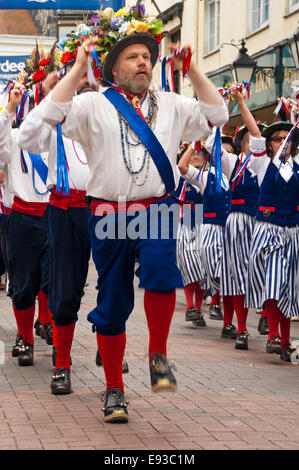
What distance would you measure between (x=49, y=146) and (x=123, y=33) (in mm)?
842

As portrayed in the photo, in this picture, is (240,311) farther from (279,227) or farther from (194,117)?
(194,117)

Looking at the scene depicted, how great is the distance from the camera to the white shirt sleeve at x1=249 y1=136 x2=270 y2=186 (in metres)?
7.42

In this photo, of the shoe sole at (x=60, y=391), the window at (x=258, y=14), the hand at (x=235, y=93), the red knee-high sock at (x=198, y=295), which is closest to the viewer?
the shoe sole at (x=60, y=391)

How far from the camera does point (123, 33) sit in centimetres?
514

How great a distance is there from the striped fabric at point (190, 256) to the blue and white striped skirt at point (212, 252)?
18cm

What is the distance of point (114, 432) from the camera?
473cm

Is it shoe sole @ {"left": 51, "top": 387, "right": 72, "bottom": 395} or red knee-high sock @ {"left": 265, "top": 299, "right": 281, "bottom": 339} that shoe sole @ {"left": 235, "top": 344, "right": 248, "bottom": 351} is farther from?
shoe sole @ {"left": 51, "top": 387, "right": 72, "bottom": 395}

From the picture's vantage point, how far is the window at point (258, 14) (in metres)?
18.5

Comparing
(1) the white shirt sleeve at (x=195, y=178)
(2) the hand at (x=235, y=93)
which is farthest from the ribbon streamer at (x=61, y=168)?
(1) the white shirt sleeve at (x=195, y=178)

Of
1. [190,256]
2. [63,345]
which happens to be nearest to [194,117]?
[63,345]

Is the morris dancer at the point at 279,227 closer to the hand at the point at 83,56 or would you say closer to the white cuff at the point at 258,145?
the white cuff at the point at 258,145

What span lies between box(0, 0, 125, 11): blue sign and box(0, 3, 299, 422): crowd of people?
161 inches

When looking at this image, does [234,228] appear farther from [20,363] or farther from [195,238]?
[20,363]

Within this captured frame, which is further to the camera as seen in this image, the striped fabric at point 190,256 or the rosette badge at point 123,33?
the striped fabric at point 190,256
